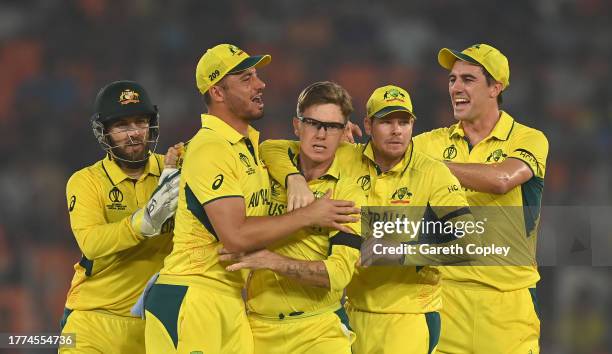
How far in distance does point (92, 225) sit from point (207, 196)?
36.3 inches

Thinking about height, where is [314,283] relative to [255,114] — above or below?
below

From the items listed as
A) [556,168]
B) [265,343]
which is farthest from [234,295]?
[556,168]

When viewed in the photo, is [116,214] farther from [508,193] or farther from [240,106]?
[508,193]

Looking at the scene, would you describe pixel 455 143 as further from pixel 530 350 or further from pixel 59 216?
pixel 59 216

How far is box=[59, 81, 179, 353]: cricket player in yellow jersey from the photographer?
443 cm

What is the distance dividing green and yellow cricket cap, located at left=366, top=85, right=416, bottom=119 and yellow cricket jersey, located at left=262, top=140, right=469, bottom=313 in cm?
21

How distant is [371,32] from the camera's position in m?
8.38

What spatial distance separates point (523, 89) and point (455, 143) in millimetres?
3463

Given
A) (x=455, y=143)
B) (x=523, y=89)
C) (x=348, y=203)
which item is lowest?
(x=348, y=203)

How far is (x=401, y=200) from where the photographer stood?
14.1ft

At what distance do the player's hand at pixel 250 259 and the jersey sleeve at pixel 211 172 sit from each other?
23 cm

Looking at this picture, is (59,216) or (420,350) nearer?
(420,350)

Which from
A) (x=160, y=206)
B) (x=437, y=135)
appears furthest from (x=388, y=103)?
(x=160, y=206)

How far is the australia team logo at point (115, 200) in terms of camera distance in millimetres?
4465
